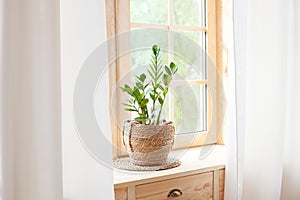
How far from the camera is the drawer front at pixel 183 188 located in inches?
59.3

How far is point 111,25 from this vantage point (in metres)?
1.73

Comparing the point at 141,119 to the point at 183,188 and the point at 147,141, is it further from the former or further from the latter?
the point at 183,188

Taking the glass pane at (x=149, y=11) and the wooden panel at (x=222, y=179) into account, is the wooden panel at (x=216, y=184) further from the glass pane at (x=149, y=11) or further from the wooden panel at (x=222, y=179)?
the glass pane at (x=149, y=11)

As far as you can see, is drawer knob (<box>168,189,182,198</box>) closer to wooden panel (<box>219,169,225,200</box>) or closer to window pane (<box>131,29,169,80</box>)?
wooden panel (<box>219,169,225,200</box>)

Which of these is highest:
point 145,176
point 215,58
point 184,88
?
point 215,58

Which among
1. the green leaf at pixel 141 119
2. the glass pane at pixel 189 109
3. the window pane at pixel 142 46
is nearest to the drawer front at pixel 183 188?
the green leaf at pixel 141 119
